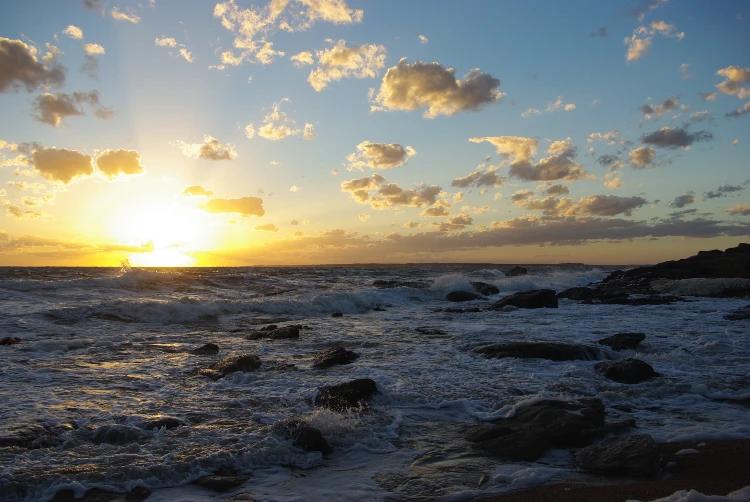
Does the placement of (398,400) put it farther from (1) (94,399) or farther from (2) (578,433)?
(1) (94,399)

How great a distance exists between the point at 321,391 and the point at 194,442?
2.50m

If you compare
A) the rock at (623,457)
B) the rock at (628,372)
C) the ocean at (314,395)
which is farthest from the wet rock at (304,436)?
the rock at (628,372)

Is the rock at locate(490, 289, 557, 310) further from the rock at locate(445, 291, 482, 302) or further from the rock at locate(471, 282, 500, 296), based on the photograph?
the rock at locate(471, 282, 500, 296)

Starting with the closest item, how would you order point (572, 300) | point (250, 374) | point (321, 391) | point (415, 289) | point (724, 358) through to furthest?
Answer: 1. point (321, 391)
2. point (250, 374)
3. point (724, 358)
4. point (572, 300)
5. point (415, 289)

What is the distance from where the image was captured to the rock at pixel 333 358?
11.3 metres

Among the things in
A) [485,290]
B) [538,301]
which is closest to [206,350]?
[538,301]

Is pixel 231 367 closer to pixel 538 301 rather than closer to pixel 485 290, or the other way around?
pixel 538 301

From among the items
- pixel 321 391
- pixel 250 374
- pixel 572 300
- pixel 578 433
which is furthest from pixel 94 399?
pixel 572 300

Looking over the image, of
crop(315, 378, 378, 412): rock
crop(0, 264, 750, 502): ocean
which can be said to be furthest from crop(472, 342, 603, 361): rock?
crop(315, 378, 378, 412): rock

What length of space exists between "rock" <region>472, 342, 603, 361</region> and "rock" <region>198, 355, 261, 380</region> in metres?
5.88

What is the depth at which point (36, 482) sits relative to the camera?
520 centimetres

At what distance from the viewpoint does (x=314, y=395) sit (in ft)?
28.1

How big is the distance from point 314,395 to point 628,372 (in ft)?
20.6

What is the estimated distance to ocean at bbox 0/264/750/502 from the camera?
213 inches
